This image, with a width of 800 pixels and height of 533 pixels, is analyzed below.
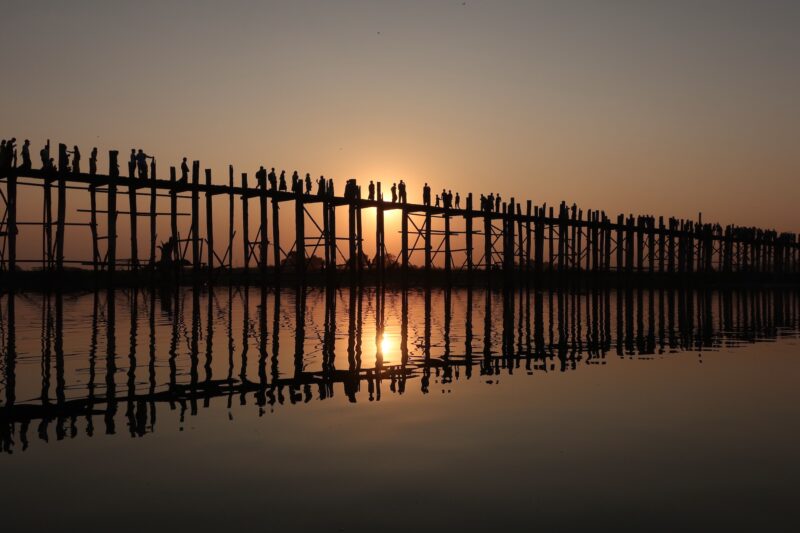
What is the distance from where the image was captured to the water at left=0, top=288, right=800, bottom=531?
13.1 ft

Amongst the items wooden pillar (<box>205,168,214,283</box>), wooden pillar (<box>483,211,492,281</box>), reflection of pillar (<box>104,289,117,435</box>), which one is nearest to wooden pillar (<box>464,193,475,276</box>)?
wooden pillar (<box>483,211,492,281</box>)

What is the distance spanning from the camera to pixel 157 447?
521cm

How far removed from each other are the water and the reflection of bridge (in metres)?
0.05

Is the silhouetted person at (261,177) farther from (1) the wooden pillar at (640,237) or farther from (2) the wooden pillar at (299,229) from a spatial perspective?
(1) the wooden pillar at (640,237)

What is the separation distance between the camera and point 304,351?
426 inches

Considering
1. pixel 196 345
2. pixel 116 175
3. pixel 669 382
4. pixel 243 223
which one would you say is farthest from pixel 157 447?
Result: pixel 243 223

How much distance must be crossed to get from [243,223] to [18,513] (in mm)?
22876

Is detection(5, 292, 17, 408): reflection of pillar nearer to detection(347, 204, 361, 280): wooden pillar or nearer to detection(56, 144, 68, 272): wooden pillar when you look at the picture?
detection(56, 144, 68, 272): wooden pillar

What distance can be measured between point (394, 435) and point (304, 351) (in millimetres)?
5339

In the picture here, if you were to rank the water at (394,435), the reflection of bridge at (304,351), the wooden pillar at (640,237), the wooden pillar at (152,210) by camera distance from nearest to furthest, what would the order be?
1. the water at (394,435)
2. the reflection of bridge at (304,351)
3. the wooden pillar at (152,210)
4. the wooden pillar at (640,237)

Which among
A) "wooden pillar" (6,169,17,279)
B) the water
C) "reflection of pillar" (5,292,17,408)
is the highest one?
"wooden pillar" (6,169,17,279)

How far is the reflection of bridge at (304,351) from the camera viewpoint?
6820 mm

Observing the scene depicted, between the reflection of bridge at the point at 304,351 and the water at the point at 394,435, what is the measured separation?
54 mm

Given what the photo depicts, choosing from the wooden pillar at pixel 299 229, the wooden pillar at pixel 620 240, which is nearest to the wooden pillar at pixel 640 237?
the wooden pillar at pixel 620 240
